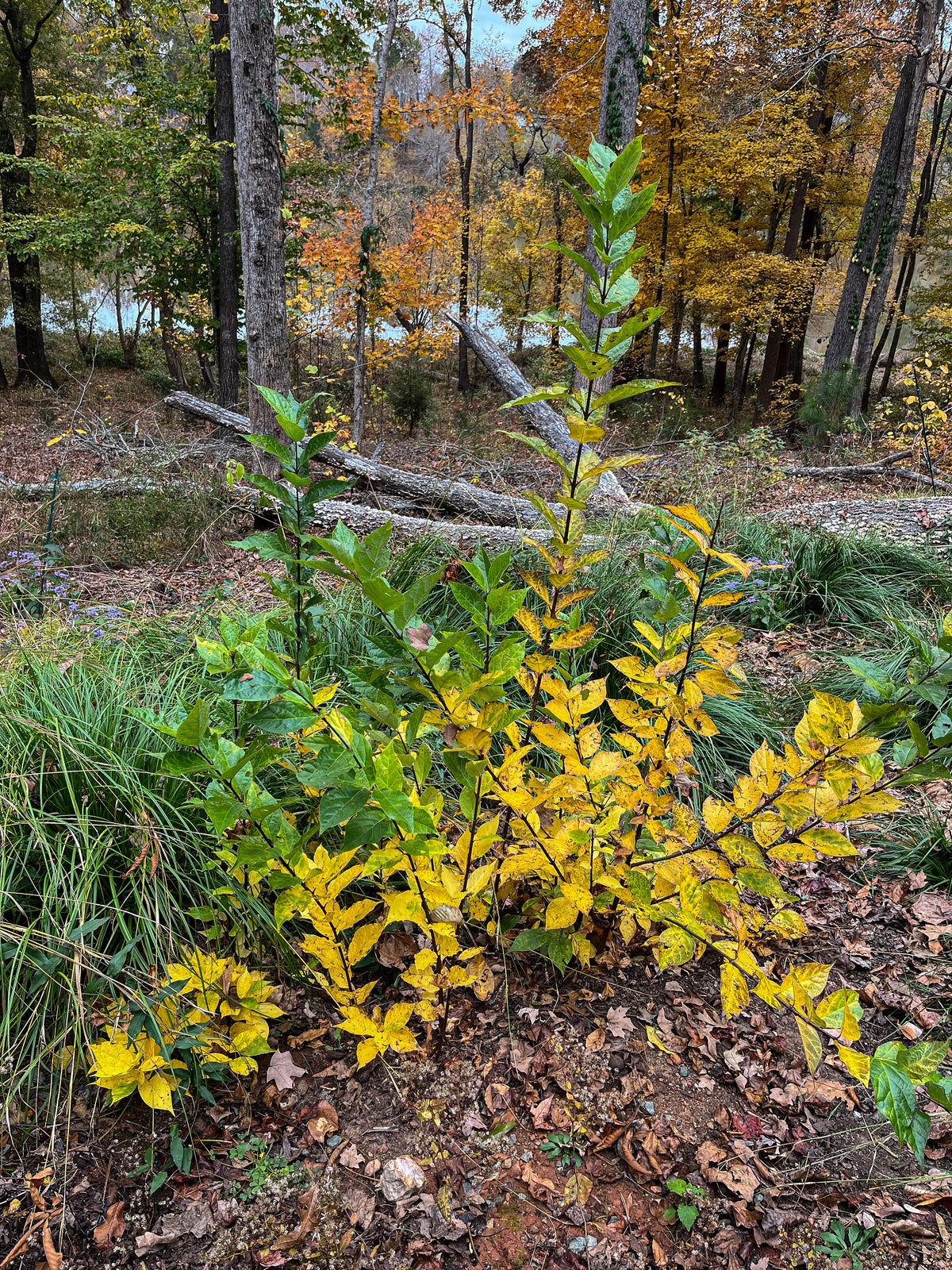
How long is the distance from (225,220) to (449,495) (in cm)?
804

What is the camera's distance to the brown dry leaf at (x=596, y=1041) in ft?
5.87

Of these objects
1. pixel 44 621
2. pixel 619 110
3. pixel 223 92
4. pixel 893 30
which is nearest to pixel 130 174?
pixel 223 92

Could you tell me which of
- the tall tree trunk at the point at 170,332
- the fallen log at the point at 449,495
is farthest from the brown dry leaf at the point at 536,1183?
the tall tree trunk at the point at 170,332

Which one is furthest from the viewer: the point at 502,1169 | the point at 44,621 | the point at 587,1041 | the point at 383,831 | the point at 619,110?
the point at 619,110

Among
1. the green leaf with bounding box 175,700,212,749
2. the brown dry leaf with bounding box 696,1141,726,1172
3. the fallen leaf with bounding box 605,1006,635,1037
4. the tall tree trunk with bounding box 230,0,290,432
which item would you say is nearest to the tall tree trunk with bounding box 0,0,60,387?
the tall tree trunk with bounding box 230,0,290,432

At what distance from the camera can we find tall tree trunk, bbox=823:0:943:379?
988cm

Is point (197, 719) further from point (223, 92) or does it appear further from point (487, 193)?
point (487, 193)

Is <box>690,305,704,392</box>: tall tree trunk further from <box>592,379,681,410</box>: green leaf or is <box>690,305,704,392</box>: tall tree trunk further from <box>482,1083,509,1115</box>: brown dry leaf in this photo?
<box>482,1083,509,1115</box>: brown dry leaf

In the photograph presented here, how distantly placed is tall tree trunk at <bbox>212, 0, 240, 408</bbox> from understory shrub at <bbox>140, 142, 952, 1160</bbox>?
10465mm

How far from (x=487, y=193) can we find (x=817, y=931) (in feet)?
85.5

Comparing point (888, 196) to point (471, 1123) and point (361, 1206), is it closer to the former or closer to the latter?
point (471, 1123)

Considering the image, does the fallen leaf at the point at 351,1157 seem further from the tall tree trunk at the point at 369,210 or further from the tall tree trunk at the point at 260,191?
the tall tree trunk at the point at 369,210

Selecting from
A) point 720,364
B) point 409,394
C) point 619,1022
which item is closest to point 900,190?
point 720,364

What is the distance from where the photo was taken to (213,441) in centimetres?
809
